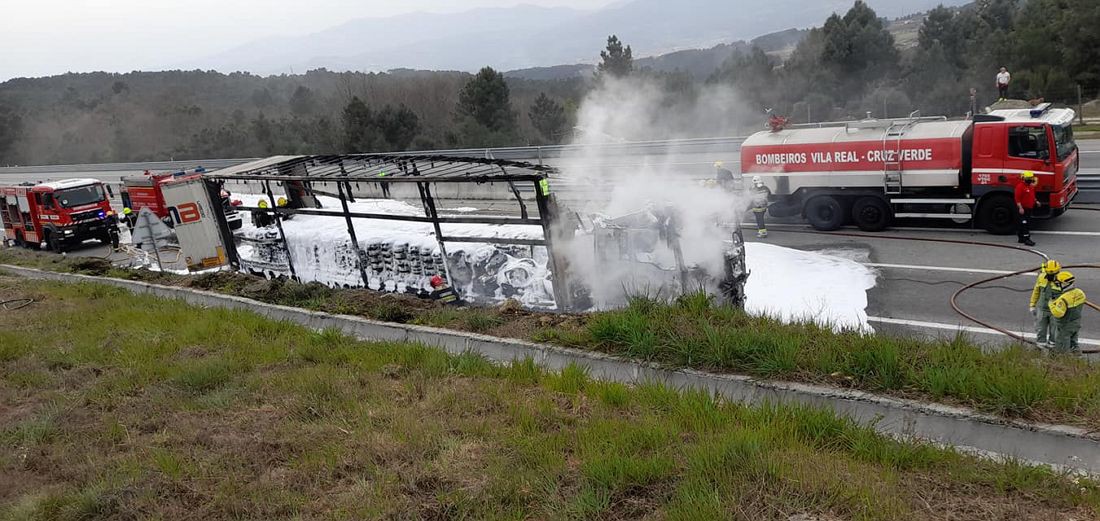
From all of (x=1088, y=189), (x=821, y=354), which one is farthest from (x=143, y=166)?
(x=821, y=354)

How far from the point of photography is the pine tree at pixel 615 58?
137 feet

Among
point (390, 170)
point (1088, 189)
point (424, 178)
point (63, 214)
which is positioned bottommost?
point (1088, 189)

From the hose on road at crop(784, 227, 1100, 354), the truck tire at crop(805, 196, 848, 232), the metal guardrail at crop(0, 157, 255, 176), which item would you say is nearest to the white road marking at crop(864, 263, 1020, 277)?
the hose on road at crop(784, 227, 1100, 354)

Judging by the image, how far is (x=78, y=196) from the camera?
925 inches

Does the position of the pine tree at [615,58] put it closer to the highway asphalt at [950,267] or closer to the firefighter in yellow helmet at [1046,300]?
the highway asphalt at [950,267]

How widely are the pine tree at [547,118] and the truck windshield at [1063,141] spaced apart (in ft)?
89.1

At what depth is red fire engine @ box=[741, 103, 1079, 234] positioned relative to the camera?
46.6 feet

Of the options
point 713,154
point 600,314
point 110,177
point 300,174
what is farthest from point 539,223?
point 110,177

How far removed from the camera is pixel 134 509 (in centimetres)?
458

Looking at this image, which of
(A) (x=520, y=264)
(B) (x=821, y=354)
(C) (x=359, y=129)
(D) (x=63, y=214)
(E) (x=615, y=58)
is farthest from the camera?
(E) (x=615, y=58)

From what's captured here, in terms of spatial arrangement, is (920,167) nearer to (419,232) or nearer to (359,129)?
(419,232)

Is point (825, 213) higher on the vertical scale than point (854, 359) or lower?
lower

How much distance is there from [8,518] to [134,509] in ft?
2.74

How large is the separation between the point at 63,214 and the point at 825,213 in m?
22.6
